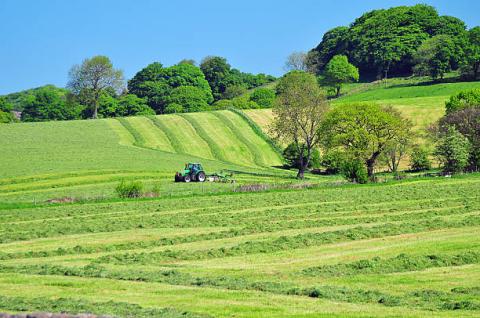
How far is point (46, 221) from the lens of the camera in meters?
45.2

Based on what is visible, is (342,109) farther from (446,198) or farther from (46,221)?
(46,221)

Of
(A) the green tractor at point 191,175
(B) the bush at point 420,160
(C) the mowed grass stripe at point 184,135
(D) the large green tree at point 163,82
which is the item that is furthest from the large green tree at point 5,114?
(B) the bush at point 420,160

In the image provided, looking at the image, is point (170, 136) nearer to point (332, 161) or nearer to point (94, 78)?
point (332, 161)

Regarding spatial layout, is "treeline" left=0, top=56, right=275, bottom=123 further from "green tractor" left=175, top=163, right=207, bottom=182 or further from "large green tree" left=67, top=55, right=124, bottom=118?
"green tractor" left=175, top=163, right=207, bottom=182

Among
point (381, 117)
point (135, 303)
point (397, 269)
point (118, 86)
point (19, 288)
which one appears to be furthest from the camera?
point (118, 86)

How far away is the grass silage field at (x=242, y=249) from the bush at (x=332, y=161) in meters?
14.5

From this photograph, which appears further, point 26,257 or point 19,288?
point 26,257

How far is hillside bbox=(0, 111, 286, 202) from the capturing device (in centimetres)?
7569

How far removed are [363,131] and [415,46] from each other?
100145 mm

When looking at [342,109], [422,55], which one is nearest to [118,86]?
[422,55]

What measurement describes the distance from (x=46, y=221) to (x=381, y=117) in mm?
51859

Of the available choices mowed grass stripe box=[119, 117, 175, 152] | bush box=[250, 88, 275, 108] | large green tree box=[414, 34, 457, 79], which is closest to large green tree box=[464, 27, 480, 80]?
large green tree box=[414, 34, 457, 79]

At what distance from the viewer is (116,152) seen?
95.1m

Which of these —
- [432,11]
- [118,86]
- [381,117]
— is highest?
[432,11]
